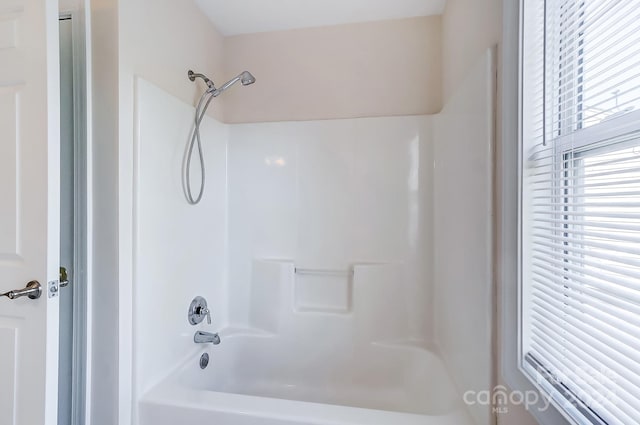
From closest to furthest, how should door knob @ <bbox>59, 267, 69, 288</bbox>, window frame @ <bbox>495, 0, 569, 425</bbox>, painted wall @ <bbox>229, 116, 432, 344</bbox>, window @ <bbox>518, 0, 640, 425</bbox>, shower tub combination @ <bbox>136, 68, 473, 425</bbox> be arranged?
window @ <bbox>518, 0, 640, 425</bbox> < window frame @ <bbox>495, 0, 569, 425</bbox> < door knob @ <bbox>59, 267, 69, 288</bbox> < shower tub combination @ <bbox>136, 68, 473, 425</bbox> < painted wall @ <bbox>229, 116, 432, 344</bbox>

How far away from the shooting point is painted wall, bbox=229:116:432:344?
185 cm

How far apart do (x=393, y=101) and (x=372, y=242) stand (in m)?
0.91

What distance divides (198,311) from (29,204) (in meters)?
0.94

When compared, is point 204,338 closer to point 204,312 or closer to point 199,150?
point 204,312

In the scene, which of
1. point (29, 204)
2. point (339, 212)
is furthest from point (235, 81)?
point (29, 204)

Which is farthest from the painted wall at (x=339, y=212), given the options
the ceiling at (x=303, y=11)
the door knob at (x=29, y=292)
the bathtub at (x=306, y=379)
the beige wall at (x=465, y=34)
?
the door knob at (x=29, y=292)

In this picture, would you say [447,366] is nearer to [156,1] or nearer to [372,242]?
[372,242]

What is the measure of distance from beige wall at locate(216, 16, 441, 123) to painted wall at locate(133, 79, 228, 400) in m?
0.44

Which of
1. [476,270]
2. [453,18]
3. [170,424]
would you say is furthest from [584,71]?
[170,424]

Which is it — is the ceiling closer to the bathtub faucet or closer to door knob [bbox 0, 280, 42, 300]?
door knob [bbox 0, 280, 42, 300]

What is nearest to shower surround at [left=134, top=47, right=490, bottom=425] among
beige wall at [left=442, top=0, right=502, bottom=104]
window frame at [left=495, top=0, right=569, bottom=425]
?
beige wall at [left=442, top=0, right=502, bottom=104]

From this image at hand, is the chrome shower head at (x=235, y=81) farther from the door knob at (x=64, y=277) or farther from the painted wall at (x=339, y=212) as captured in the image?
the door knob at (x=64, y=277)

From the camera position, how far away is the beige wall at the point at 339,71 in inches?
73.2

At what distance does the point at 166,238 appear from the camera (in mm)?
1457
